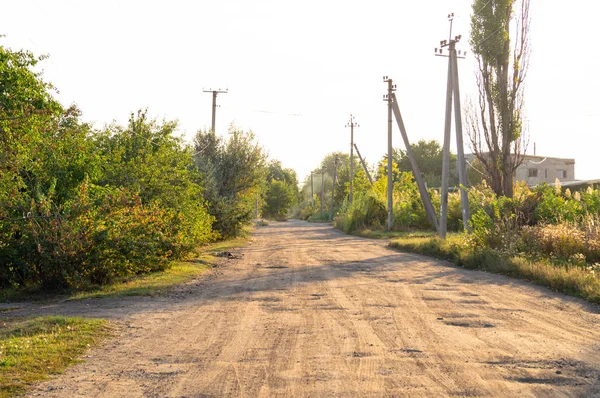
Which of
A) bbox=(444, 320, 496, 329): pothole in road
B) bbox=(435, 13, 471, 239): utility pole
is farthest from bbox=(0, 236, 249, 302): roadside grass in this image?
bbox=(435, 13, 471, 239): utility pole

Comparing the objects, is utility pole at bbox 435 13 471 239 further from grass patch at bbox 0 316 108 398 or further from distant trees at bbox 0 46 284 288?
grass patch at bbox 0 316 108 398

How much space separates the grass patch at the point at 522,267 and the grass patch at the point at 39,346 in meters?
8.76

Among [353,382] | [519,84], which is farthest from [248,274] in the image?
[519,84]

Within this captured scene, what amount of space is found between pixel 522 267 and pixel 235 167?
76.7ft

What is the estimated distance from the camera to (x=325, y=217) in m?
83.2

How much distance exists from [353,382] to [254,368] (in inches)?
46.6

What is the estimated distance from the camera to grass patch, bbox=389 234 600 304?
12.0m

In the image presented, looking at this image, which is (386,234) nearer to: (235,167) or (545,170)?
(235,167)

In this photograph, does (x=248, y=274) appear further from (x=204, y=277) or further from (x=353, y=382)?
(x=353, y=382)

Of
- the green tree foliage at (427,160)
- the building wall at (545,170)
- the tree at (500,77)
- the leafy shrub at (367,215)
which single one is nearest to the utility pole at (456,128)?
the tree at (500,77)

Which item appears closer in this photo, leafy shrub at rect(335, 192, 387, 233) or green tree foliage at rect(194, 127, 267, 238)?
green tree foliage at rect(194, 127, 267, 238)

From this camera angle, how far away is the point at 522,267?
15031 millimetres

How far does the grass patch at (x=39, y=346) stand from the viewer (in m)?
6.14

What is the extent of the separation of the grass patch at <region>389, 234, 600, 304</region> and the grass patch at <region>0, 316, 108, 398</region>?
28.7 ft
